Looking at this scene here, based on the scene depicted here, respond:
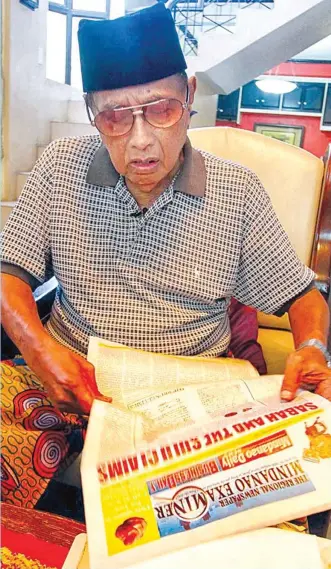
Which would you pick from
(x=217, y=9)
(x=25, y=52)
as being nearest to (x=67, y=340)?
(x=25, y=52)

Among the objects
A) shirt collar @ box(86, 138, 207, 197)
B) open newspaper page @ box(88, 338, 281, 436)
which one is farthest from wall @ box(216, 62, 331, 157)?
open newspaper page @ box(88, 338, 281, 436)

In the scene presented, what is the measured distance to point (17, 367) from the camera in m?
0.95

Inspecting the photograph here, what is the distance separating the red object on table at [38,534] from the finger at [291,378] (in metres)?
0.36

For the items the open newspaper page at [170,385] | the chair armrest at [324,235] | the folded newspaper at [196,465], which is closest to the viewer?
the folded newspaper at [196,465]

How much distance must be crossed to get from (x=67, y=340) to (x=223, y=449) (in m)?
Result: 0.51

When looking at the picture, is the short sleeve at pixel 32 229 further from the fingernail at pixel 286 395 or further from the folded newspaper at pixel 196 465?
the fingernail at pixel 286 395

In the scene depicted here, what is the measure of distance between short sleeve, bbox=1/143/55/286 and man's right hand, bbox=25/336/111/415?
24 centimetres

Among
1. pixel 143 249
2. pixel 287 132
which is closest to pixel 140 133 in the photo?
pixel 143 249

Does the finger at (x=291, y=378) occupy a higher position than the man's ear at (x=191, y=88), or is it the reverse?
the man's ear at (x=191, y=88)

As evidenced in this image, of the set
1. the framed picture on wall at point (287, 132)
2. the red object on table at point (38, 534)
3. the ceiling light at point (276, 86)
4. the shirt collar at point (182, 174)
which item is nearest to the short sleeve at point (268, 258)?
the shirt collar at point (182, 174)

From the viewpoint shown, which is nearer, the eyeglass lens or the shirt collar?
the eyeglass lens

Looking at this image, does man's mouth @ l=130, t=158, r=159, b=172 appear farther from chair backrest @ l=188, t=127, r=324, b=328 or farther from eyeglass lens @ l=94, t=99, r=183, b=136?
chair backrest @ l=188, t=127, r=324, b=328

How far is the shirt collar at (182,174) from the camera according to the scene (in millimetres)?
1048

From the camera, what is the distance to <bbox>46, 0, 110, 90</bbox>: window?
209 inches
